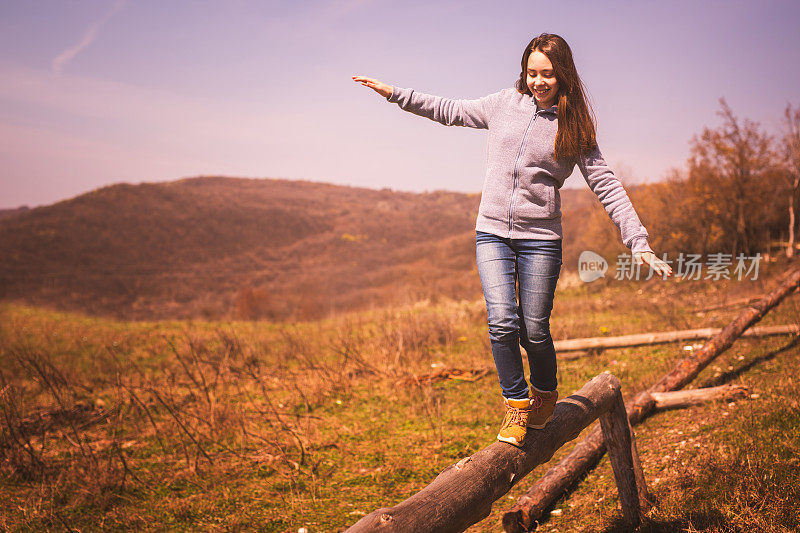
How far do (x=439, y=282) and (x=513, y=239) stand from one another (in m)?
21.9

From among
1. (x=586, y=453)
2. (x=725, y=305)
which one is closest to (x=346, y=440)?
(x=586, y=453)

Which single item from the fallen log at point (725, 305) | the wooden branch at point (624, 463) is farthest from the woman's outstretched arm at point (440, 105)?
the fallen log at point (725, 305)

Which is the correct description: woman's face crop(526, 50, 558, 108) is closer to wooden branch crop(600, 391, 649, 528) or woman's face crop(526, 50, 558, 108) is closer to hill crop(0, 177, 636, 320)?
wooden branch crop(600, 391, 649, 528)

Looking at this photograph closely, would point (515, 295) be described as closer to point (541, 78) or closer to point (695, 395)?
point (541, 78)

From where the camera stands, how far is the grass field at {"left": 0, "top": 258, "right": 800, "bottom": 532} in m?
3.92

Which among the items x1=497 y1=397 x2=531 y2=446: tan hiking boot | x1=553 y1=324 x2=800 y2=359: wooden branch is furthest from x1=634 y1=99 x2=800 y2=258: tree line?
x1=497 y1=397 x2=531 y2=446: tan hiking boot

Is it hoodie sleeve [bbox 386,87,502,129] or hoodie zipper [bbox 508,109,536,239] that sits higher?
hoodie sleeve [bbox 386,87,502,129]

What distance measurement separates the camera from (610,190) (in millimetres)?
2949

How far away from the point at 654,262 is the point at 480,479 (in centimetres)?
144

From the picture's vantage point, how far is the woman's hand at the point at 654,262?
2578 mm

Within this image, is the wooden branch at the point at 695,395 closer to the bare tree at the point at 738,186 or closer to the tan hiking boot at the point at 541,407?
the tan hiking boot at the point at 541,407

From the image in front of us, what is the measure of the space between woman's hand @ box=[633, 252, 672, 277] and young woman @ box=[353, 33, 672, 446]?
0.03 metres

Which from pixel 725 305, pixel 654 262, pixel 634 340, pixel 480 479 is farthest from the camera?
pixel 725 305

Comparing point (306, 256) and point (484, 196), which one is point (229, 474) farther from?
point (306, 256)
